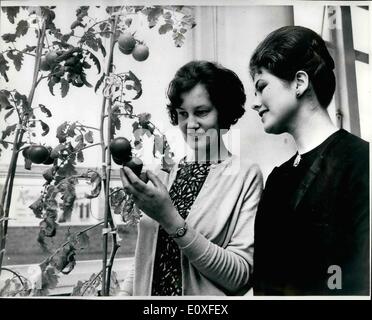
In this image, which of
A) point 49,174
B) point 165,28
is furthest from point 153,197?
point 165,28

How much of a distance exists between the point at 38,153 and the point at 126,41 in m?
0.50

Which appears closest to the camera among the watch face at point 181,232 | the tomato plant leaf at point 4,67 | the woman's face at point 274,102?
the watch face at point 181,232

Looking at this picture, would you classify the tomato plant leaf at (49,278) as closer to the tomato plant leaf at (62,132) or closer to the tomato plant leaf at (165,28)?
the tomato plant leaf at (62,132)

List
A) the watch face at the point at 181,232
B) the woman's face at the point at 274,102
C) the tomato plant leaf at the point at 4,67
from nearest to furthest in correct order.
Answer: the watch face at the point at 181,232 < the woman's face at the point at 274,102 < the tomato plant leaf at the point at 4,67

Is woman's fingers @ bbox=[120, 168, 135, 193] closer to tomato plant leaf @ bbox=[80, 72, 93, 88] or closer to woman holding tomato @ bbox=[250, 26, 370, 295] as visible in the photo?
tomato plant leaf @ bbox=[80, 72, 93, 88]

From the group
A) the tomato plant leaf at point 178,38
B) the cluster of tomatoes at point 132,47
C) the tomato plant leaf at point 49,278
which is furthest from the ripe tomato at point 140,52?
the tomato plant leaf at point 49,278

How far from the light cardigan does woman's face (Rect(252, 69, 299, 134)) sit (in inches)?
6.5

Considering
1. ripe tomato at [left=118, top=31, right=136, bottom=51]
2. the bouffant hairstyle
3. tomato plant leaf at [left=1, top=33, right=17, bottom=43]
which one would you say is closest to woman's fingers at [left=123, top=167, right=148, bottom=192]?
ripe tomato at [left=118, top=31, right=136, bottom=51]

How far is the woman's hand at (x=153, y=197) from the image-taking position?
138 cm

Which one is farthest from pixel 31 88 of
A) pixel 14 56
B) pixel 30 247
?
pixel 30 247

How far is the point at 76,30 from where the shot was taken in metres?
1.54

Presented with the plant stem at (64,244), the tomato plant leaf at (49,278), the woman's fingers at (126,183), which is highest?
the woman's fingers at (126,183)

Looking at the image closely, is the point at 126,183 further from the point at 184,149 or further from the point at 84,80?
the point at 84,80

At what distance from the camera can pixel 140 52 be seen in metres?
1.51
